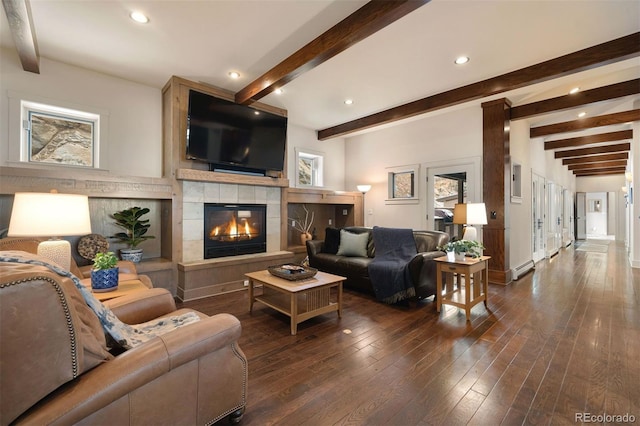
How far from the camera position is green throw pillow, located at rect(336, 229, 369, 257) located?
14.7ft

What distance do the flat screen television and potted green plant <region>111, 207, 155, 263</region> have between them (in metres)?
1.02

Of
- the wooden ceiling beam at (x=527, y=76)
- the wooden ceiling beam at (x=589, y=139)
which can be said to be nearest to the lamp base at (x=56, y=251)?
the wooden ceiling beam at (x=527, y=76)

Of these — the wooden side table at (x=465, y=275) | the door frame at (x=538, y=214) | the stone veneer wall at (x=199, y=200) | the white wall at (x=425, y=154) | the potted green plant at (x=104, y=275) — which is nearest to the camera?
the potted green plant at (x=104, y=275)

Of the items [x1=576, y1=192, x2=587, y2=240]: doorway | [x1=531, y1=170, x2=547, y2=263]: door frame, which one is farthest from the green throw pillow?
[x1=576, y1=192, x2=587, y2=240]: doorway

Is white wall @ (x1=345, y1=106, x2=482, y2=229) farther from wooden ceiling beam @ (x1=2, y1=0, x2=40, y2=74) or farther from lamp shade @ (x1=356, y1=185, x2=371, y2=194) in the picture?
wooden ceiling beam @ (x1=2, y1=0, x2=40, y2=74)

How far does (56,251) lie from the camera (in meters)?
1.93

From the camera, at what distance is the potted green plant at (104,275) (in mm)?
2189

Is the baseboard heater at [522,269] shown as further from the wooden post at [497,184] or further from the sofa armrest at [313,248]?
the sofa armrest at [313,248]

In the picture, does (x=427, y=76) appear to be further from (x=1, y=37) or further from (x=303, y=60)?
(x=1, y=37)

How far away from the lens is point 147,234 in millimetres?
4102

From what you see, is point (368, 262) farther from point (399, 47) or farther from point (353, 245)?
point (399, 47)

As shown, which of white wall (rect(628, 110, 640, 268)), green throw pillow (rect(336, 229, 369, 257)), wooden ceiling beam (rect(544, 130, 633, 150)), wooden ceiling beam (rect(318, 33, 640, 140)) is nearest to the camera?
wooden ceiling beam (rect(318, 33, 640, 140))

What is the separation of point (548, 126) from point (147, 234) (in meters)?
7.95

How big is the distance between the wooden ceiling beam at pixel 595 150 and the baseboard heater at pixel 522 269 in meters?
4.84
